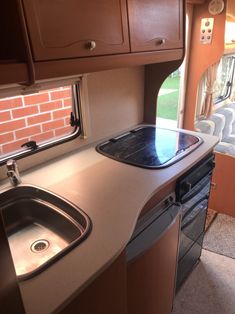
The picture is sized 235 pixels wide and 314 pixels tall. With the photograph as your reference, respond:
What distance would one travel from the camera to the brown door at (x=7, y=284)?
1.63 feet

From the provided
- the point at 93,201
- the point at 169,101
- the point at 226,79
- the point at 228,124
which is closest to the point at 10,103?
the point at 93,201

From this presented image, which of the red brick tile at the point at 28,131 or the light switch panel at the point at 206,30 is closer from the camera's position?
the red brick tile at the point at 28,131

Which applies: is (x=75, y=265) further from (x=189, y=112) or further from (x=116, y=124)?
(x=189, y=112)

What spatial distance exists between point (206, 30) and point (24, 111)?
1.67 meters

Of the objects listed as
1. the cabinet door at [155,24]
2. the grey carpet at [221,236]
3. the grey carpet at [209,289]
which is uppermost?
the cabinet door at [155,24]

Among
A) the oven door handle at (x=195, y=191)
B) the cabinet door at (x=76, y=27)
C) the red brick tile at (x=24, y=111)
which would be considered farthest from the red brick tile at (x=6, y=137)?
the oven door handle at (x=195, y=191)

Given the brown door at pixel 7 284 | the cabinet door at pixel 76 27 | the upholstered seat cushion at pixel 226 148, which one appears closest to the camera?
the brown door at pixel 7 284

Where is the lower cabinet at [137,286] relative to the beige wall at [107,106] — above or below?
below

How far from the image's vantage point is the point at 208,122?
2582 millimetres

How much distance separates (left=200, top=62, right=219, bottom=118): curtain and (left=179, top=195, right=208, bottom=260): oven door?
114 cm

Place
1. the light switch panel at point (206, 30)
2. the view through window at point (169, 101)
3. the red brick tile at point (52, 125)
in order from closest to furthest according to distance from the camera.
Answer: the red brick tile at point (52, 125)
the light switch panel at point (206, 30)
the view through window at point (169, 101)

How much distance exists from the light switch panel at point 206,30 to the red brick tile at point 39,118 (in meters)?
1.53

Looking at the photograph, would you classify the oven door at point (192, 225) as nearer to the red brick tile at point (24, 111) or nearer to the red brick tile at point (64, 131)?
the red brick tile at point (64, 131)

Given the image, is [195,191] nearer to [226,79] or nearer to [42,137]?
[42,137]
